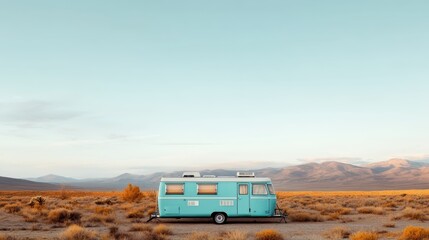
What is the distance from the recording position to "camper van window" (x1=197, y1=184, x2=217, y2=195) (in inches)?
981

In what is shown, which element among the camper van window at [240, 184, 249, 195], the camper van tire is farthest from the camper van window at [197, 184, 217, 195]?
the camper van window at [240, 184, 249, 195]

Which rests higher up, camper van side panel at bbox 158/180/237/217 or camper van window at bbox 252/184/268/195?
camper van window at bbox 252/184/268/195

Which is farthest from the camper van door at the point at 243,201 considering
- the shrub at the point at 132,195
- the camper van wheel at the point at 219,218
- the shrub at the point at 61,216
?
the shrub at the point at 132,195

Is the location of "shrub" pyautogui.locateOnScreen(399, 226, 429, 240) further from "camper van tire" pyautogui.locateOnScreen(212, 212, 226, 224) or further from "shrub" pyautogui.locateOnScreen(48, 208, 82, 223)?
"shrub" pyautogui.locateOnScreen(48, 208, 82, 223)

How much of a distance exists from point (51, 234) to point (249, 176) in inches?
405

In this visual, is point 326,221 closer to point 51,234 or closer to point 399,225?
point 399,225

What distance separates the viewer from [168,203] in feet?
81.1

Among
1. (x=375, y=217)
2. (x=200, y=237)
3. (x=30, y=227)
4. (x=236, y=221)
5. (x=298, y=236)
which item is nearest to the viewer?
(x=200, y=237)

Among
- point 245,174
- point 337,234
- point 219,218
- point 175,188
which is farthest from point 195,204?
point 337,234

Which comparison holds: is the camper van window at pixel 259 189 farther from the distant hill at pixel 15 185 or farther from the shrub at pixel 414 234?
the distant hill at pixel 15 185

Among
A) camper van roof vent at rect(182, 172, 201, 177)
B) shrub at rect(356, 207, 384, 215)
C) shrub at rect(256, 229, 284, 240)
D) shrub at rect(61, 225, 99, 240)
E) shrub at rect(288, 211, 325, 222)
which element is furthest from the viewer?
shrub at rect(356, 207, 384, 215)

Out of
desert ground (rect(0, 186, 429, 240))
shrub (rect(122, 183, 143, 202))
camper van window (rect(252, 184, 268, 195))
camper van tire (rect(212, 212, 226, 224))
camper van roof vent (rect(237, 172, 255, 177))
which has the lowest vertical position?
desert ground (rect(0, 186, 429, 240))

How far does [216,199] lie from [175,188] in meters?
2.18

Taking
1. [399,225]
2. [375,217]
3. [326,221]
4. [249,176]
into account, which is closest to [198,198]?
[249,176]
